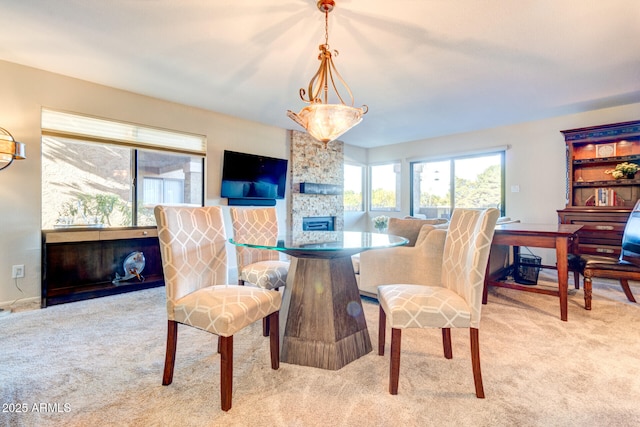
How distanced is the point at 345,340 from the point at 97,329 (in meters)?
1.99

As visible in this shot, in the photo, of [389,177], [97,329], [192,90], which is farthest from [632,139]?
[97,329]

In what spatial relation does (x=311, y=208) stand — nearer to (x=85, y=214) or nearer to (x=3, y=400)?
(x=85, y=214)

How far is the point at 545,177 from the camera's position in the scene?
4785mm

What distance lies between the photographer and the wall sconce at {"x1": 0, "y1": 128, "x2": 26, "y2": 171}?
8.59 ft

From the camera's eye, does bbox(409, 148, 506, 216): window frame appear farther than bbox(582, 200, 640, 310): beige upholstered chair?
Yes

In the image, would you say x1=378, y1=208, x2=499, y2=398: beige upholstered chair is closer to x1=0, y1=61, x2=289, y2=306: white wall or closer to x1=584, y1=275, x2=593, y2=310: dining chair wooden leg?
x1=584, y1=275, x2=593, y2=310: dining chair wooden leg

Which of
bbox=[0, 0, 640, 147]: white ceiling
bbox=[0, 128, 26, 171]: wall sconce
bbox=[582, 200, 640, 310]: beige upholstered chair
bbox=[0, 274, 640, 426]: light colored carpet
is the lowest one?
bbox=[0, 274, 640, 426]: light colored carpet

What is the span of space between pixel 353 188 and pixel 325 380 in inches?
221

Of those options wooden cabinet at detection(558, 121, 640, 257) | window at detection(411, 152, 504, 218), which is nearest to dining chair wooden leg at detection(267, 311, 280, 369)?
wooden cabinet at detection(558, 121, 640, 257)

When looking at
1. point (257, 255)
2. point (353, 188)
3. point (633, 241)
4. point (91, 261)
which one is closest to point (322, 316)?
point (257, 255)

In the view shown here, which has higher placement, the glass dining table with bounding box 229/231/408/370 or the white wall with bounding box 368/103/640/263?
the white wall with bounding box 368/103/640/263

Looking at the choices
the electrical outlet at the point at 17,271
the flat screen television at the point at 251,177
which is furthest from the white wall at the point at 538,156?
the electrical outlet at the point at 17,271

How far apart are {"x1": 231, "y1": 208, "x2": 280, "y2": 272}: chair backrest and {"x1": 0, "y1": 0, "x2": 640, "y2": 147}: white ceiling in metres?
1.45

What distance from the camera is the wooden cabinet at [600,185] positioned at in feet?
12.8
